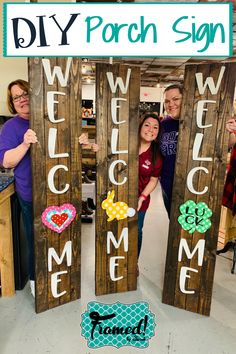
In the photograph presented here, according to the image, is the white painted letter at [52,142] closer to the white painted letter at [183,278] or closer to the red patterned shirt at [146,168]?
the red patterned shirt at [146,168]

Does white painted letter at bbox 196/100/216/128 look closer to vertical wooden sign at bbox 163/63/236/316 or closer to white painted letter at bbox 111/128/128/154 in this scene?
vertical wooden sign at bbox 163/63/236/316

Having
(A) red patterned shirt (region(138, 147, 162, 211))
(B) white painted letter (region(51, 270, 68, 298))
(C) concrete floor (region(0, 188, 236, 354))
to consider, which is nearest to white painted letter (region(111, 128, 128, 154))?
(A) red patterned shirt (region(138, 147, 162, 211))

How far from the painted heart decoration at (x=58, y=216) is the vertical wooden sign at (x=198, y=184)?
0.75 meters

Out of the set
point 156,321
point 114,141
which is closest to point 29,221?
point 114,141

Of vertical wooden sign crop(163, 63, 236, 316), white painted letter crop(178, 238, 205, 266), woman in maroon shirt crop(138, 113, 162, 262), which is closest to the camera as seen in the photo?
vertical wooden sign crop(163, 63, 236, 316)

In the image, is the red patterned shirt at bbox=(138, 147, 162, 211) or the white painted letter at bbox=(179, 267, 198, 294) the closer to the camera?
the white painted letter at bbox=(179, 267, 198, 294)

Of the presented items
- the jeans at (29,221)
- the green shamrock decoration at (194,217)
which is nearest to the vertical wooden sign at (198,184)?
the green shamrock decoration at (194,217)

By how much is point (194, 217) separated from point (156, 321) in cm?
80

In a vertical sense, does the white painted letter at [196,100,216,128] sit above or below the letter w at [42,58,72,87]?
below

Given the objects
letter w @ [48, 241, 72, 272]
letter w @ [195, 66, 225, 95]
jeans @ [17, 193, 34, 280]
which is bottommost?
letter w @ [48, 241, 72, 272]

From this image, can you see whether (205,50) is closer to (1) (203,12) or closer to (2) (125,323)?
(1) (203,12)

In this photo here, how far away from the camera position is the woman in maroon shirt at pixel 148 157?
2.24 metres

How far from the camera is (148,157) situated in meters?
2.31

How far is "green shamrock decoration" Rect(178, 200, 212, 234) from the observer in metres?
2.06
